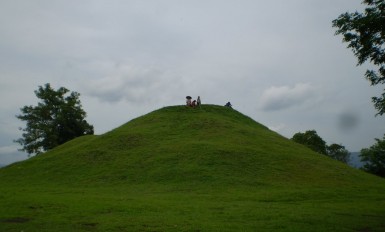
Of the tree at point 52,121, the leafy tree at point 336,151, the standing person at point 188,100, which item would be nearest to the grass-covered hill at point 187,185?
the standing person at point 188,100

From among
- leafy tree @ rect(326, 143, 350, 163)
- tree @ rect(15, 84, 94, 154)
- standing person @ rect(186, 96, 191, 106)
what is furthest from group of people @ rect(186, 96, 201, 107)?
leafy tree @ rect(326, 143, 350, 163)

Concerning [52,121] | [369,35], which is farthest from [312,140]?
[369,35]

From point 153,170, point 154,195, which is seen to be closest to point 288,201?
point 154,195

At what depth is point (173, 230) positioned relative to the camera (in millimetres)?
12930

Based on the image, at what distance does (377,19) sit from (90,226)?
12.3 metres

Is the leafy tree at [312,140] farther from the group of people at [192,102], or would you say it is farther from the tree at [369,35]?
the tree at [369,35]

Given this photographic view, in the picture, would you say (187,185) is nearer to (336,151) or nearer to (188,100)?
(188,100)

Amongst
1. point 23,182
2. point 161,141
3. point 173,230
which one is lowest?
point 173,230

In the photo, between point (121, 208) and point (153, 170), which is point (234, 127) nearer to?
point (153, 170)

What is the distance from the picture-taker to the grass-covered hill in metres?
14.8

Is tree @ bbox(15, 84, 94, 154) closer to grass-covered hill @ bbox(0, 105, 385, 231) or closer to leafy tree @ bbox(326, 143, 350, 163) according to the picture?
grass-covered hill @ bbox(0, 105, 385, 231)

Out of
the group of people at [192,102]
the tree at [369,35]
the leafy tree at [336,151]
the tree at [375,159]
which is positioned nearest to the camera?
the tree at [369,35]

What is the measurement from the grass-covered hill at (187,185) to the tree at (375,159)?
73.0ft

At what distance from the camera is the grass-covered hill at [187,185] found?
14812 millimetres
